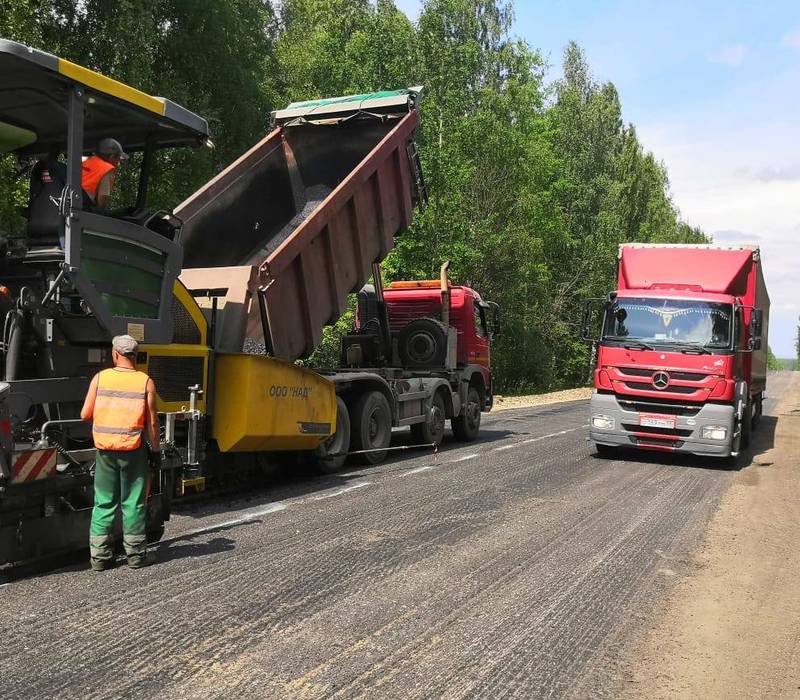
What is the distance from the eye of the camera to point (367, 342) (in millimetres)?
11703

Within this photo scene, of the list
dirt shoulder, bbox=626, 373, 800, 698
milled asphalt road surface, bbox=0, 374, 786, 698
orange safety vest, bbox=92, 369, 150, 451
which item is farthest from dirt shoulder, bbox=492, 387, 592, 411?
orange safety vest, bbox=92, 369, 150, 451

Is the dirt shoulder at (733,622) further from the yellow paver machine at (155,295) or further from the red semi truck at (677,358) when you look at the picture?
the yellow paver machine at (155,295)

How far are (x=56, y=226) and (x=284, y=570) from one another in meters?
2.83

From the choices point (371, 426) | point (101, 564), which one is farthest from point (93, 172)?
point (371, 426)

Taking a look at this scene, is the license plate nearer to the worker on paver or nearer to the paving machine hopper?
the paving machine hopper

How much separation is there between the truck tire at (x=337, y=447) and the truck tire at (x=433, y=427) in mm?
2256

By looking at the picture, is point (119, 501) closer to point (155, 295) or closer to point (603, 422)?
point (155, 295)

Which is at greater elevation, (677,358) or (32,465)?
(677,358)

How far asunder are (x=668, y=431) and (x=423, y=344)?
3830mm

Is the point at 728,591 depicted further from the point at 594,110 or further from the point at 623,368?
the point at 594,110

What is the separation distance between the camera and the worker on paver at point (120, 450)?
5.02m

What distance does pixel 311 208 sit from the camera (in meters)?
9.99

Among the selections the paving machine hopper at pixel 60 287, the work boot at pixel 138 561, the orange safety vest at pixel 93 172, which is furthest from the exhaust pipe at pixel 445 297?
the work boot at pixel 138 561

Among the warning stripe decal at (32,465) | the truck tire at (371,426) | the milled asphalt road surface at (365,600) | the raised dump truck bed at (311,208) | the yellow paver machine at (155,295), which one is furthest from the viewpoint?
the truck tire at (371,426)
